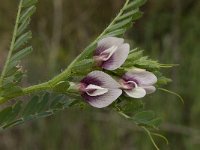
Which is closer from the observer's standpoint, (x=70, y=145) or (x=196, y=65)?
(x=70, y=145)

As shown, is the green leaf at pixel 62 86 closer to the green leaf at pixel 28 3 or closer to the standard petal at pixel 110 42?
the standard petal at pixel 110 42

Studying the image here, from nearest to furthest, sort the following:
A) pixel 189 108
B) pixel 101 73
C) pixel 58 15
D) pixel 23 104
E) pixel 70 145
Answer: pixel 101 73 → pixel 23 104 → pixel 70 145 → pixel 189 108 → pixel 58 15

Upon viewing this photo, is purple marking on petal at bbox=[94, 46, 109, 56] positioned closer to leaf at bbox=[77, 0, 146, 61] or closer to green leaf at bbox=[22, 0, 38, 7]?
leaf at bbox=[77, 0, 146, 61]

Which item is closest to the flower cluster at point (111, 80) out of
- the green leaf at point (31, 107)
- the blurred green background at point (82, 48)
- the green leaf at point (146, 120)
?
the green leaf at point (146, 120)

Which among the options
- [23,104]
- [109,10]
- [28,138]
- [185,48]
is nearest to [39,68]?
[28,138]

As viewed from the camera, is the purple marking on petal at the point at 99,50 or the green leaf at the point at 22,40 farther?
the green leaf at the point at 22,40

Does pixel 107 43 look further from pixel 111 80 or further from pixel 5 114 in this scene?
pixel 5 114

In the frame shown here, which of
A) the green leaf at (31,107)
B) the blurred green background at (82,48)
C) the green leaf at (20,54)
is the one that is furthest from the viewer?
the blurred green background at (82,48)

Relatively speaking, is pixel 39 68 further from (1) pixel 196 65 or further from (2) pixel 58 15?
(2) pixel 58 15
